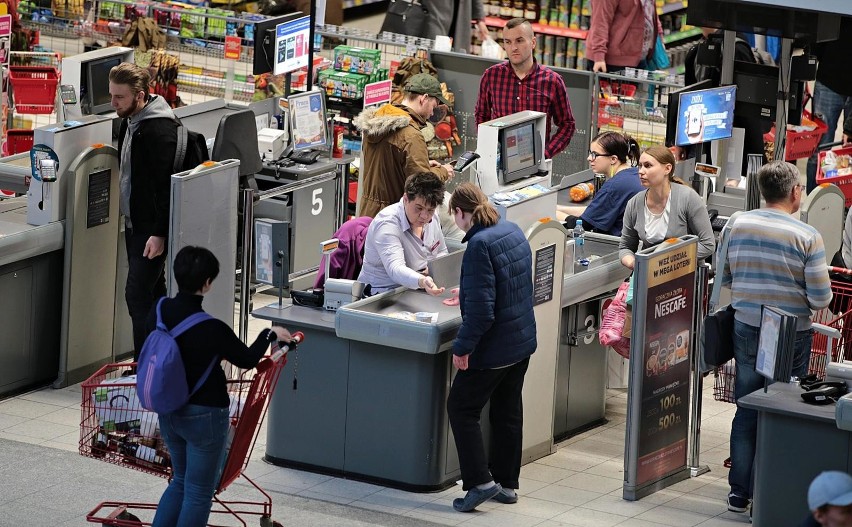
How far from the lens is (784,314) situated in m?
6.29

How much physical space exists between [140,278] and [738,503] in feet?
10.7

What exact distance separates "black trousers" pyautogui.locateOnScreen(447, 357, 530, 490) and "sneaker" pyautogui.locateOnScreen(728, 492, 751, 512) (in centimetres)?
98

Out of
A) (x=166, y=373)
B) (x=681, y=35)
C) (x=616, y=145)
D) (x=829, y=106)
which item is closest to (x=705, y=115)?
(x=616, y=145)

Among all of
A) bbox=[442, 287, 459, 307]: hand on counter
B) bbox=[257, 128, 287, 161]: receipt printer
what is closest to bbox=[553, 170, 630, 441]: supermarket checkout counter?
bbox=[442, 287, 459, 307]: hand on counter

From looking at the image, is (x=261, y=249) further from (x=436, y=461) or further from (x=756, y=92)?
(x=756, y=92)

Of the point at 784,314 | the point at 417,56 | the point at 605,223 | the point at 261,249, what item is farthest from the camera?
the point at 417,56

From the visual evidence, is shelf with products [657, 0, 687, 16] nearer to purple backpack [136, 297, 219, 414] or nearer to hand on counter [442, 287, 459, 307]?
hand on counter [442, 287, 459, 307]

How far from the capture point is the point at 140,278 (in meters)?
8.26

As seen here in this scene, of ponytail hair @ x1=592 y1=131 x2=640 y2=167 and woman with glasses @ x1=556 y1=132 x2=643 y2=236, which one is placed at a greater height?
ponytail hair @ x1=592 y1=131 x2=640 y2=167

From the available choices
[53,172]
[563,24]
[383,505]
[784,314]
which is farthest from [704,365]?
[563,24]

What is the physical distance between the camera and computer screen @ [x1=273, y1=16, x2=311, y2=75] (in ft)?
36.6

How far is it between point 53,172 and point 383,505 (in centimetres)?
266

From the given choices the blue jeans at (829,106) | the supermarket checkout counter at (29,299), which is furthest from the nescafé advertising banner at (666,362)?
the blue jeans at (829,106)

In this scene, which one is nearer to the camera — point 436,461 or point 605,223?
point 436,461
